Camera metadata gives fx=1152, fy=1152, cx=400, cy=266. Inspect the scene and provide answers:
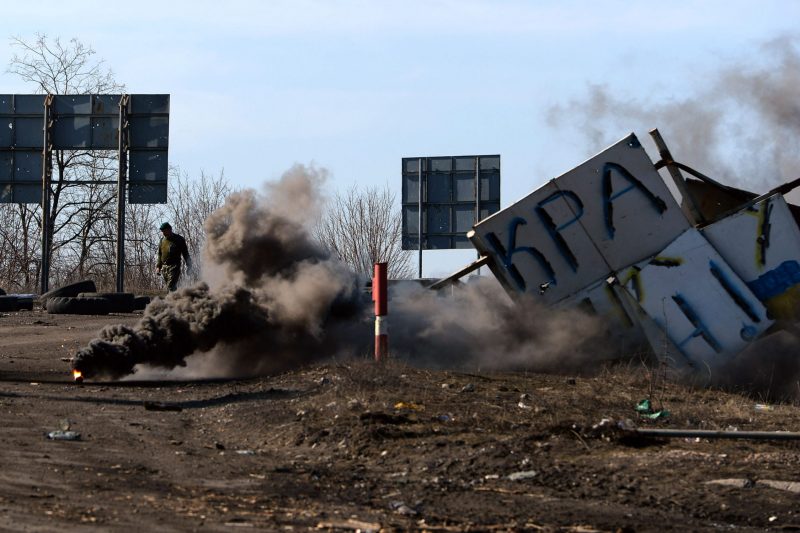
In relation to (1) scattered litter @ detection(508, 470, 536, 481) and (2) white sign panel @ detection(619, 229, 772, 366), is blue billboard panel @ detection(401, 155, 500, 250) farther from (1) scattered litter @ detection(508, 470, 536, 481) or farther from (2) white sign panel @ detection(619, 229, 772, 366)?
(1) scattered litter @ detection(508, 470, 536, 481)

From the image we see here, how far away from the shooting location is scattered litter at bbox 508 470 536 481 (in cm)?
651

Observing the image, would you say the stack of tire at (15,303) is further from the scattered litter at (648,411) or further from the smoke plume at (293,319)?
the scattered litter at (648,411)

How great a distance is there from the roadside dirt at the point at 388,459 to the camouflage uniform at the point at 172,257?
788 centimetres

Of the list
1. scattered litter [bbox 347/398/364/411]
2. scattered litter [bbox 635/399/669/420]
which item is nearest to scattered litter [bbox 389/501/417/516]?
scattered litter [bbox 347/398/364/411]

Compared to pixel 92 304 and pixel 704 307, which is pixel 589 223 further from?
pixel 92 304

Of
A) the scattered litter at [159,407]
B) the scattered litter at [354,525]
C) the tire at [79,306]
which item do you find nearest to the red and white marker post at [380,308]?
the scattered litter at [159,407]

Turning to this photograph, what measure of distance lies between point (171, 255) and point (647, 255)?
366 inches

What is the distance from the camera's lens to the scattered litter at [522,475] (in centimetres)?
651

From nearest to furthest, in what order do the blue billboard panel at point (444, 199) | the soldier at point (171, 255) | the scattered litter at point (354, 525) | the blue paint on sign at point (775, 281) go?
the scattered litter at point (354, 525) → the blue paint on sign at point (775, 281) → the soldier at point (171, 255) → the blue billboard panel at point (444, 199)

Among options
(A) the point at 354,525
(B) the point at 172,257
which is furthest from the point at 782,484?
(B) the point at 172,257

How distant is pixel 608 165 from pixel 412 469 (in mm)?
5947

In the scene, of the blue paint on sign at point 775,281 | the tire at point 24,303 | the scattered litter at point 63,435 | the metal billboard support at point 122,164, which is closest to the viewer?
the scattered litter at point 63,435

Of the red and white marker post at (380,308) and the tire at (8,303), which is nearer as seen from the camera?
the red and white marker post at (380,308)

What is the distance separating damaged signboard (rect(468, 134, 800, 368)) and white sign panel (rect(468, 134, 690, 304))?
0.01 meters
